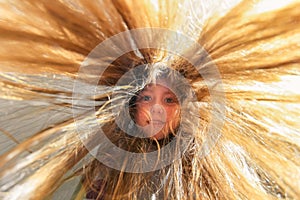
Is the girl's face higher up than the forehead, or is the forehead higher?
the forehead

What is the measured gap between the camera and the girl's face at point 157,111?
813 mm

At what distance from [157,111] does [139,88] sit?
6cm

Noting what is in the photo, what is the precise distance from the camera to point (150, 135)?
0.81 metres

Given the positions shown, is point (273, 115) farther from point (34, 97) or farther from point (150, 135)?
point (34, 97)

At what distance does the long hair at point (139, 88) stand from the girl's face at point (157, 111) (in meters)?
0.02

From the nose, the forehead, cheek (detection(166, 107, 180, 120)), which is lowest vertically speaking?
cheek (detection(166, 107, 180, 120))

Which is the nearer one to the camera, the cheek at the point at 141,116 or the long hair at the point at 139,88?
the long hair at the point at 139,88

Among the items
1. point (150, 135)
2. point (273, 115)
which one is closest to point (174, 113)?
point (150, 135)

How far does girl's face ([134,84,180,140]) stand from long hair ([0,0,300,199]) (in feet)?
0.07

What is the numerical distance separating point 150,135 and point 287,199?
26 cm

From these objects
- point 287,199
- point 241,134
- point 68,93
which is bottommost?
point 287,199

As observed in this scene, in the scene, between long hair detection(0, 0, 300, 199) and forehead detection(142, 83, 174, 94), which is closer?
long hair detection(0, 0, 300, 199)

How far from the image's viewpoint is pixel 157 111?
82 centimetres

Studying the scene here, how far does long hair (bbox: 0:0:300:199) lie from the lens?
691 mm
